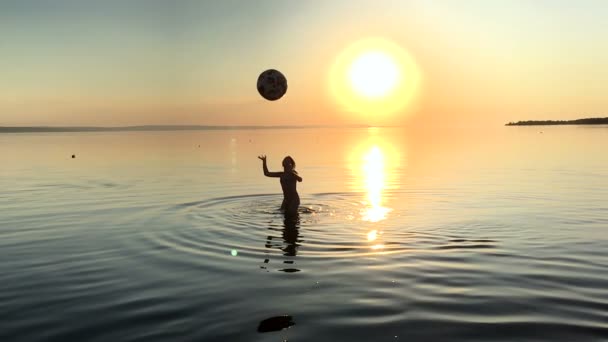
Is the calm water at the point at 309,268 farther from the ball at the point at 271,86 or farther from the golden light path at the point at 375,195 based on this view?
the ball at the point at 271,86

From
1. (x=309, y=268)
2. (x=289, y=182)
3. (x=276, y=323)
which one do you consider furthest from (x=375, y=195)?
Result: (x=276, y=323)

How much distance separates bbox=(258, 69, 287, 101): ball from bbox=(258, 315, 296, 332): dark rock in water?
14.3m

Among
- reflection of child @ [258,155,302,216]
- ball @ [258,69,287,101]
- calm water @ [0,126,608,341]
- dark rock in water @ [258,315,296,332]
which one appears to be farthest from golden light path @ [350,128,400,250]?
ball @ [258,69,287,101]

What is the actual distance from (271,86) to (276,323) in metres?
14.8

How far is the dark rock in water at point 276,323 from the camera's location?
26.7ft

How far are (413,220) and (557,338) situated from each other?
11228mm

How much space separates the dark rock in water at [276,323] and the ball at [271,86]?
563 inches

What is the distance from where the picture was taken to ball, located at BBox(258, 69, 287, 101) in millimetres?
21672

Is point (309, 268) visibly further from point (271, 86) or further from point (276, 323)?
point (271, 86)

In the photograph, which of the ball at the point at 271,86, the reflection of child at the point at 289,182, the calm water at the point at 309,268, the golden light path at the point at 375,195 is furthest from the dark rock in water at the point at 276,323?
the ball at the point at 271,86

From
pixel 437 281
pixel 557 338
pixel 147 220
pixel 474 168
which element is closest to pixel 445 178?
pixel 474 168

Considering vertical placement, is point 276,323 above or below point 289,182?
below

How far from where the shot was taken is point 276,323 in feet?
27.4

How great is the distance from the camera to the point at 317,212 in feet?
68.4
